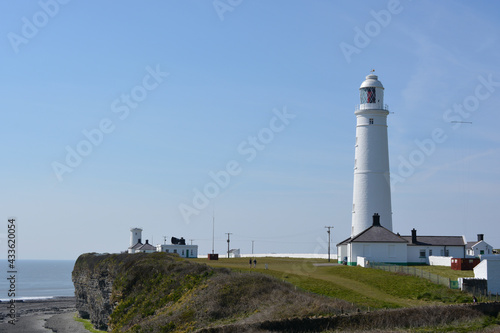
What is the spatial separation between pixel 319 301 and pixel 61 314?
57.3 metres

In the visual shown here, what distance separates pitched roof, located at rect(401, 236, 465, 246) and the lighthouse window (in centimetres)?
1512

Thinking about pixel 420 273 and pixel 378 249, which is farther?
pixel 378 249

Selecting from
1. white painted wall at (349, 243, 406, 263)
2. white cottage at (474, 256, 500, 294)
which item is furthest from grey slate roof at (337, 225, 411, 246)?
white cottage at (474, 256, 500, 294)

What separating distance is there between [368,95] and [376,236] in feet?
50.5

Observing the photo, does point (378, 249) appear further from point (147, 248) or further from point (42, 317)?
point (147, 248)

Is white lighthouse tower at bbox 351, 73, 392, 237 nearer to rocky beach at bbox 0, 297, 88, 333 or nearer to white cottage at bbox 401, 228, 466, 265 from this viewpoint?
white cottage at bbox 401, 228, 466, 265

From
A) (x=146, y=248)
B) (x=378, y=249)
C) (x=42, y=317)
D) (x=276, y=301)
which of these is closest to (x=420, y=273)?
(x=378, y=249)

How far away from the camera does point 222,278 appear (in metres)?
36.0

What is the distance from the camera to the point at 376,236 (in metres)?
54.6

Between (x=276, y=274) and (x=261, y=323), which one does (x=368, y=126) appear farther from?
(x=261, y=323)

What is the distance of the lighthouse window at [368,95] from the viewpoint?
59.8 m

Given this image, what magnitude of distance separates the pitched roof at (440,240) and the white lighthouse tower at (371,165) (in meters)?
3.69

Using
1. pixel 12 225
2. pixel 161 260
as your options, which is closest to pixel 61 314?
pixel 161 260

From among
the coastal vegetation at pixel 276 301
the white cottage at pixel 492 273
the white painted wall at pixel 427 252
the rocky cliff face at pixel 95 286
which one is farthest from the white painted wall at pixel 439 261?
the rocky cliff face at pixel 95 286
